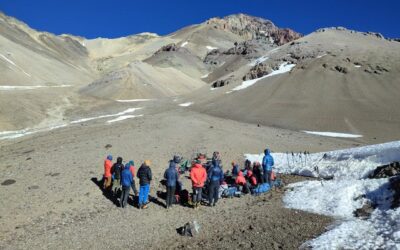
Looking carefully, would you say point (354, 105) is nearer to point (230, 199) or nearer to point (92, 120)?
point (92, 120)

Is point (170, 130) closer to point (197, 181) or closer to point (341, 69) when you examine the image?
point (197, 181)

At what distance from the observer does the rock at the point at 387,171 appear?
53.5 ft

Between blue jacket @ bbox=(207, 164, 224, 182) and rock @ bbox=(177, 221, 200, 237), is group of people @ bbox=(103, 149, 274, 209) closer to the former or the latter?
blue jacket @ bbox=(207, 164, 224, 182)

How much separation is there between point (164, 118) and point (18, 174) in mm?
24291

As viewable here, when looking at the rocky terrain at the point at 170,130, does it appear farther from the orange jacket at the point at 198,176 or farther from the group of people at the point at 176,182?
the orange jacket at the point at 198,176

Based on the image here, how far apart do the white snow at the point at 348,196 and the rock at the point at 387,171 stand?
21.7 inches

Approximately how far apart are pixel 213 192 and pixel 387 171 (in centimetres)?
633

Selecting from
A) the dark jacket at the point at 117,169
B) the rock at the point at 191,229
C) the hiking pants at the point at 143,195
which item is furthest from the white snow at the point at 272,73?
the rock at the point at 191,229

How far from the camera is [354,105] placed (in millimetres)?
50312

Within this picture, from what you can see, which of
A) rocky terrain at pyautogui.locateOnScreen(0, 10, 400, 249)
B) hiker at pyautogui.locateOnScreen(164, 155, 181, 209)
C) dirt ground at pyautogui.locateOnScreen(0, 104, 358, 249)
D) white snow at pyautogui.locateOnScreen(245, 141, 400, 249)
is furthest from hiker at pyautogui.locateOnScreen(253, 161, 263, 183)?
hiker at pyautogui.locateOnScreen(164, 155, 181, 209)

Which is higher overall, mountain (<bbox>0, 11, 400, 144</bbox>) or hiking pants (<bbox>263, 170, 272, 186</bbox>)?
mountain (<bbox>0, 11, 400, 144</bbox>)

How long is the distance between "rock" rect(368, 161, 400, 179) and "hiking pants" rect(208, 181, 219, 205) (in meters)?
5.83

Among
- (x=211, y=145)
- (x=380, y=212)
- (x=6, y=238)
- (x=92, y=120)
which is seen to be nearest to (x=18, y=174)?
(x=6, y=238)

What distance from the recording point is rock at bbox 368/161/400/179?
1632 cm
